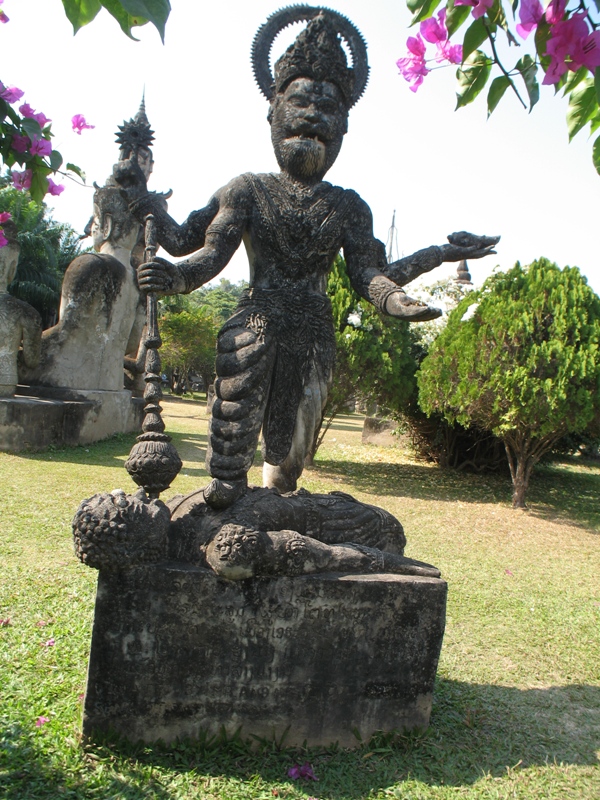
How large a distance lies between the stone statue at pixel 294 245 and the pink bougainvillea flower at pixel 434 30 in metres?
1.33


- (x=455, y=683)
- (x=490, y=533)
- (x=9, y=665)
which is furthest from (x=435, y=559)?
(x=9, y=665)

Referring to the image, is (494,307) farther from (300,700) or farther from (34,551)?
(300,700)

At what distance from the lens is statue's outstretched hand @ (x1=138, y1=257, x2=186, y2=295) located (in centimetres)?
294

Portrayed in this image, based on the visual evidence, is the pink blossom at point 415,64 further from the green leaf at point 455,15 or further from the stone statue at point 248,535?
the stone statue at point 248,535

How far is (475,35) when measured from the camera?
1.65m

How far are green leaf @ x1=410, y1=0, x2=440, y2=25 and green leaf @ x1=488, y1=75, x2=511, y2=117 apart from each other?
0.85 ft

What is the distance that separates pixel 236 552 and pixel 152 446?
60 cm

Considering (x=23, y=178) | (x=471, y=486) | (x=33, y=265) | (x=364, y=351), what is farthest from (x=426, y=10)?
(x=33, y=265)

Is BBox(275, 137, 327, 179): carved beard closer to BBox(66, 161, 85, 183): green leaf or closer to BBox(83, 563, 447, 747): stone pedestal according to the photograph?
BBox(66, 161, 85, 183): green leaf

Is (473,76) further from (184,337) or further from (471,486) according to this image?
(184,337)

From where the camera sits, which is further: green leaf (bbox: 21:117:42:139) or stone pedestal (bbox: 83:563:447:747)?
stone pedestal (bbox: 83:563:447:747)

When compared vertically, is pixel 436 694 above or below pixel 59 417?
below

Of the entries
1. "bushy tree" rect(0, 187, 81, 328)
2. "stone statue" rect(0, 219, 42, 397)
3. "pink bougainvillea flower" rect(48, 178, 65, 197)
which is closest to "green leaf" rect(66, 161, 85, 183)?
"pink bougainvillea flower" rect(48, 178, 65, 197)

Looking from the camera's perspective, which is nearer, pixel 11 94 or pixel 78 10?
pixel 78 10
